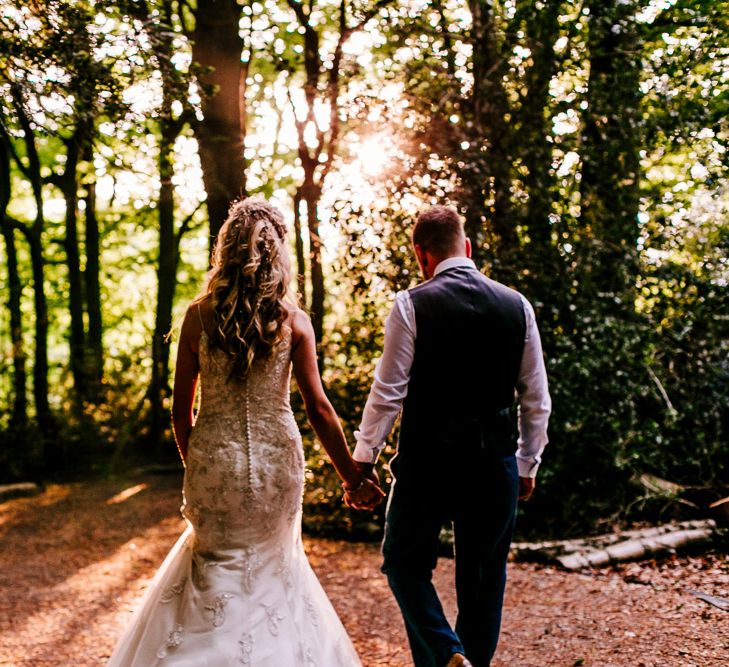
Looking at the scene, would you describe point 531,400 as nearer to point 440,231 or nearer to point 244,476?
point 440,231

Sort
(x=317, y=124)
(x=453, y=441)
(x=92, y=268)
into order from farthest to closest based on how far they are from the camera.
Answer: (x=92, y=268)
(x=317, y=124)
(x=453, y=441)

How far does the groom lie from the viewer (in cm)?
340

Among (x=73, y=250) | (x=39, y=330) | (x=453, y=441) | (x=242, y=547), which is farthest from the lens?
(x=73, y=250)

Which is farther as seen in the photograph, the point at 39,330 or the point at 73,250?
the point at 73,250

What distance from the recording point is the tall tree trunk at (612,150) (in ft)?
26.5

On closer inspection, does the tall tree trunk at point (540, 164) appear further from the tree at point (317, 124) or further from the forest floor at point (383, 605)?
the forest floor at point (383, 605)

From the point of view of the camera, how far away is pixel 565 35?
8.17m

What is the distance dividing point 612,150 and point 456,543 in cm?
599

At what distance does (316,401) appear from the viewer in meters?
3.70

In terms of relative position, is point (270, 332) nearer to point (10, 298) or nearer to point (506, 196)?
point (506, 196)

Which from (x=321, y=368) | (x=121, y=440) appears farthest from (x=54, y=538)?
(x=121, y=440)

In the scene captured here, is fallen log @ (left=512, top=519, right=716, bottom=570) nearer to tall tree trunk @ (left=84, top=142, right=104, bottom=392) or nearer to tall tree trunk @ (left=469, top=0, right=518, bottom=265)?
tall tree trunk @ (left=469, top=0, right=518, bottom=265)

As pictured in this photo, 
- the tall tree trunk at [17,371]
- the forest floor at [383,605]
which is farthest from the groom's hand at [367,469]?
the tall tree trunk at [17,371]

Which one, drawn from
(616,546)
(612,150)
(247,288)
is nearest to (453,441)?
(247,288)
